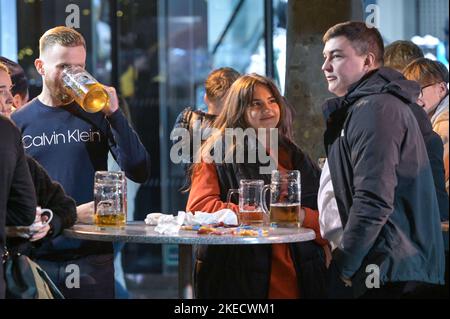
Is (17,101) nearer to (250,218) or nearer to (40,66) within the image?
(40,66)

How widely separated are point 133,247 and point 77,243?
4201 millimetres

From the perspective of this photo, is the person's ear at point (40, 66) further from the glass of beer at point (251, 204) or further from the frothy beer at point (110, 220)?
the glass of beer at point (251, 204)

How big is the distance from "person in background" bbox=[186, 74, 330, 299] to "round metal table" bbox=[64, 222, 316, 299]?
0.25 meters

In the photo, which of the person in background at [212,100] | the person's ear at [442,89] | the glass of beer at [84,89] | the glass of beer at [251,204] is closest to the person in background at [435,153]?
the person's ear at [442,89]

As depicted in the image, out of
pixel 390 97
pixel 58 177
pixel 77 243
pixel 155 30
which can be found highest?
pixel 155 30

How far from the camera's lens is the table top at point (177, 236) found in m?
3.92

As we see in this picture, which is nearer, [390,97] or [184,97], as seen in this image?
[390,97]

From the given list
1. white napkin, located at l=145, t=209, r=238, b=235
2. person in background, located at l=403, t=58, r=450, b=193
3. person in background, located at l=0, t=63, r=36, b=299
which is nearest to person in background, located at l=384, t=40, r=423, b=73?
person in background, located at l=403, t=58, r=450, b=193

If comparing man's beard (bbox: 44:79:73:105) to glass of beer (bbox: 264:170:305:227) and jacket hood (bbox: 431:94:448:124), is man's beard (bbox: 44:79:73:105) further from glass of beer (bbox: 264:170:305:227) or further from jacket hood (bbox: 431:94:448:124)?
jacket hood (bbox: 431:94:448:124)

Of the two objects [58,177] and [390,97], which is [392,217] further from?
[58,177]

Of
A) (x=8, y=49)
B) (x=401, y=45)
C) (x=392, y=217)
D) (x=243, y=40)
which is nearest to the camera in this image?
(x=392, y=217)
